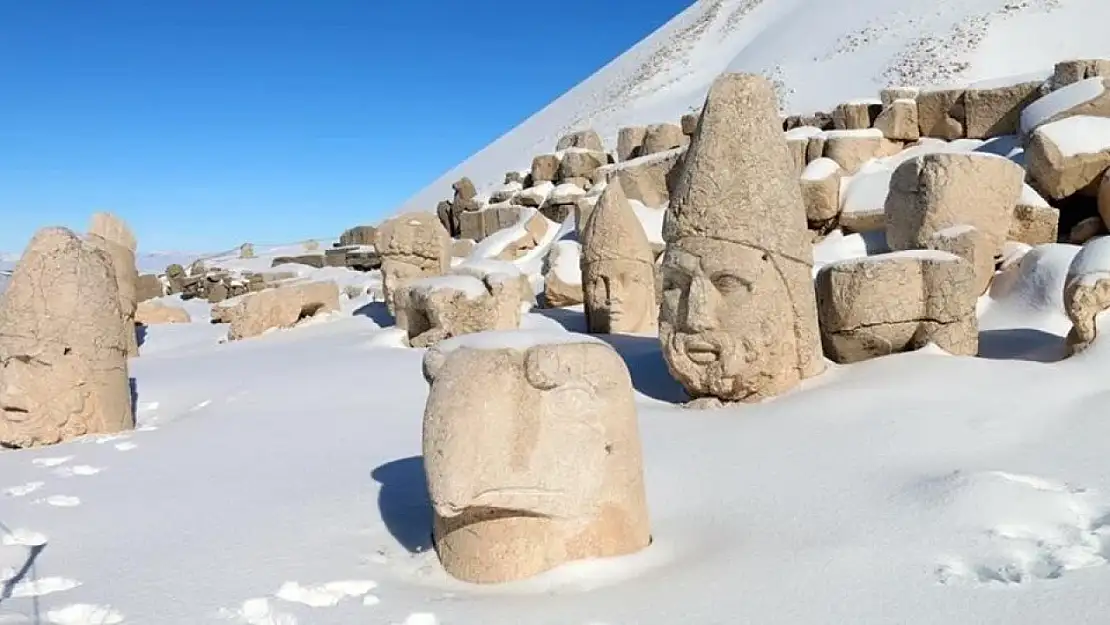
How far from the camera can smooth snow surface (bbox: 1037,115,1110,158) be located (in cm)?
922

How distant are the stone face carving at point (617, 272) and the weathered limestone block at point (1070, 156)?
4637 millimetres

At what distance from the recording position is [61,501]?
4.07 m

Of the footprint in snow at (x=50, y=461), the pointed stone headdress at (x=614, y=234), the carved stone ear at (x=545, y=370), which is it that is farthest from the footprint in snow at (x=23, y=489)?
the pointed stone headdress at (x=614, y=234)

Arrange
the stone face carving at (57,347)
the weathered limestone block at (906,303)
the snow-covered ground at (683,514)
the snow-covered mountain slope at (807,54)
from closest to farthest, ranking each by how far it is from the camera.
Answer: the snow-covered ground at (683,514) → the stone face carving at (57,347) → the weathered limestone block at (906,303) → the snow-covered mountain slope at (807,54)

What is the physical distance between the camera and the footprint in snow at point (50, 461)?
483 cm

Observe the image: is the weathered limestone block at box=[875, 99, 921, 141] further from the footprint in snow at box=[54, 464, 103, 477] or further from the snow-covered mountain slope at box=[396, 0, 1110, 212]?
the footprint in snow at box=[54, 464, 103, 477]

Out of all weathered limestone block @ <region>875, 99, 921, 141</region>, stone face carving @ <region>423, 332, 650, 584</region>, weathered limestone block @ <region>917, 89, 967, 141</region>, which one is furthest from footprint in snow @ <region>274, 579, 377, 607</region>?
weathered limestone block @ <region>917, 89, 967, 141</region>

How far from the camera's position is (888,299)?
5.61 meters

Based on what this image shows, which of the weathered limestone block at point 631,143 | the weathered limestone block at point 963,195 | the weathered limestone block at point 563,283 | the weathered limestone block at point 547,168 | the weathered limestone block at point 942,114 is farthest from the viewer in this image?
the weathered limestone block at point 547,168

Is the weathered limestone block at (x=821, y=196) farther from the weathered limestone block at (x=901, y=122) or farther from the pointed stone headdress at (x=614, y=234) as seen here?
the pointed stone headdress at (x=614, y=234)

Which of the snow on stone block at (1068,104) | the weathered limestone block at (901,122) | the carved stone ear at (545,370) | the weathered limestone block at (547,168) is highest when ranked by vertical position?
the weathered limestone block at (547,168)

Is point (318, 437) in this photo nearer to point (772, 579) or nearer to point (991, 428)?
point (772, 579)

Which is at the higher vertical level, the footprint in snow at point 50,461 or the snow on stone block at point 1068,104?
the snow on stone block at point 1068,104

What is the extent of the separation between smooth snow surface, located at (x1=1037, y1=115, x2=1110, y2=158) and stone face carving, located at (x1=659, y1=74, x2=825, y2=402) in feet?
18.9
